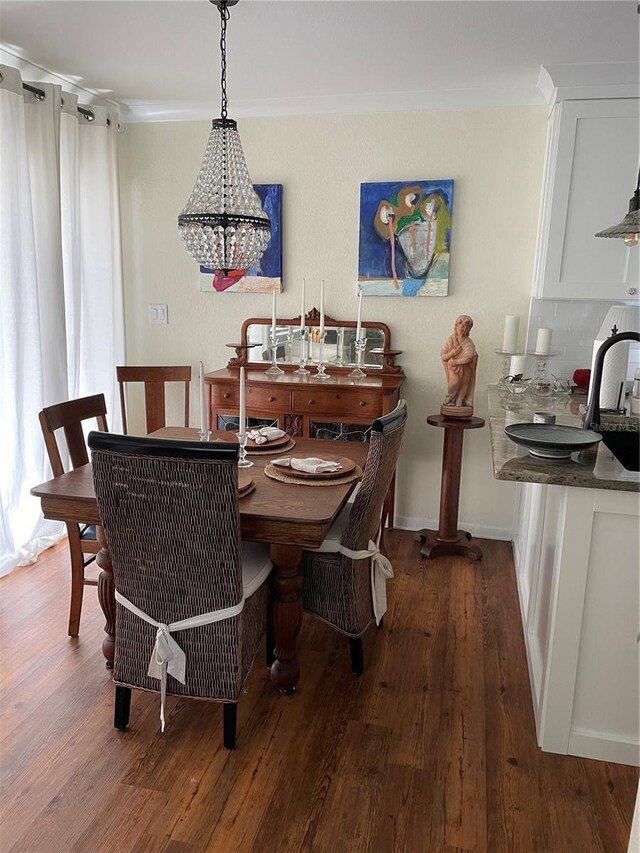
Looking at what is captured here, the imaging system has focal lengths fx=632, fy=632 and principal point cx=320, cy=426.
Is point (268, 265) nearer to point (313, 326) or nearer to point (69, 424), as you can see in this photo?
point (313, 326)

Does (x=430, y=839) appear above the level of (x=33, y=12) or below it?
below

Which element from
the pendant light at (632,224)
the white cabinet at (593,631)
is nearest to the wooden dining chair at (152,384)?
the white cabinet at (593,631)

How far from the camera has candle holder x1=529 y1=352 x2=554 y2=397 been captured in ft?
10.4

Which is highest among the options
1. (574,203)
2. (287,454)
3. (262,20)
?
(262,20)

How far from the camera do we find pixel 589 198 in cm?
302

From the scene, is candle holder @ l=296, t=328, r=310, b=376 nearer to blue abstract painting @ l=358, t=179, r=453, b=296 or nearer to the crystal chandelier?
blue abstract painting @ l=358, t=179, r=453, b=296

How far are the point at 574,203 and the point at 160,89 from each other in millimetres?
2254

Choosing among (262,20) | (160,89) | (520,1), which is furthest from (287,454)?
(160,89)

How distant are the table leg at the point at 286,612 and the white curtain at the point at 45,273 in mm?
1648

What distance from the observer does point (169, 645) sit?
1.87 metres

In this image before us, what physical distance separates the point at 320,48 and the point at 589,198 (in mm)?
1425

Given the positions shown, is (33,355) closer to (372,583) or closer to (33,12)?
A: (33,12)

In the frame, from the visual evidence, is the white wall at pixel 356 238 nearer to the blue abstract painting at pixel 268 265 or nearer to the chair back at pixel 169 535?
the blue abstract painting at pixel 268 265

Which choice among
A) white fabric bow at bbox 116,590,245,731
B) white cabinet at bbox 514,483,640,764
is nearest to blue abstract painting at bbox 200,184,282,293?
white fabric bow at bbox 116,590,245,731
